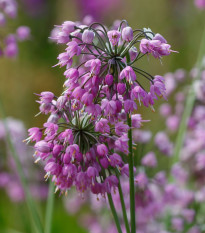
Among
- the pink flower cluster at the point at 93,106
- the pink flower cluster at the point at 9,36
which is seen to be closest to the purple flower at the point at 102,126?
the pink flower cluster at the point at 93,106

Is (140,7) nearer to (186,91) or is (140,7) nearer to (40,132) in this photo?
(186,91)

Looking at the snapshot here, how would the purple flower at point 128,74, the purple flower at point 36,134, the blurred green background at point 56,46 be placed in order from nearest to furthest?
the purple flower at point 128,74 < the purple flower at point 36,134 < the blurred green background at point 56,46

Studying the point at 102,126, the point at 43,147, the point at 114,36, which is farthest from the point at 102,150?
the point at 114,36

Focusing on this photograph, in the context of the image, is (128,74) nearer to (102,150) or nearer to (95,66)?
(95,66)

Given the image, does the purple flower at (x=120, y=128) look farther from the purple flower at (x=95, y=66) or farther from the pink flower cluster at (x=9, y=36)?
the pink flower cluster at (x=9, y=36)

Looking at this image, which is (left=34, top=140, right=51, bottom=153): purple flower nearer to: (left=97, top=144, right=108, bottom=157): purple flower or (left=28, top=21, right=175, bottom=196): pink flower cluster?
(left=28, top=21, right=175, bottom=196): pink flower cluster

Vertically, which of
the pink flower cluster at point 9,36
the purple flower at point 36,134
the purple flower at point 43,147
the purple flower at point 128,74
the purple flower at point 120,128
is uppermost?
the pink flower cluster at point 9,36
